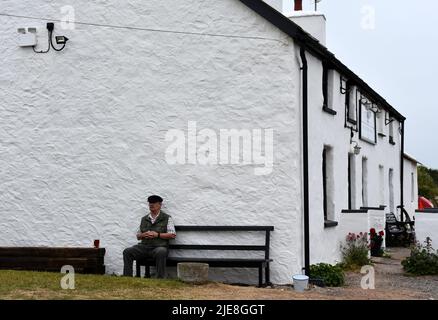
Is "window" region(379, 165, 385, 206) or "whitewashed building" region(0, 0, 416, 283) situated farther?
"window" region(379, 165, 385, 206)

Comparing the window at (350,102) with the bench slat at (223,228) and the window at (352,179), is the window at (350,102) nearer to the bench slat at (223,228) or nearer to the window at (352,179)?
the window at (352,179)

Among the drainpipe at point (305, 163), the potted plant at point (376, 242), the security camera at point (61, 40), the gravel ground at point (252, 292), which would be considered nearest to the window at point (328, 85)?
the drainpipe at point (305, 163)

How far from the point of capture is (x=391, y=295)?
32.2 feet

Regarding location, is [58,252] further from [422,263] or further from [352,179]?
[352,179]

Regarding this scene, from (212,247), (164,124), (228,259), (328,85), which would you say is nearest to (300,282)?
(228,259)

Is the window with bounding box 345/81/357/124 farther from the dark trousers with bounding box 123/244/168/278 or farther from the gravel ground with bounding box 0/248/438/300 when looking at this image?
the dark trousers with bounding box 123/244/168/278

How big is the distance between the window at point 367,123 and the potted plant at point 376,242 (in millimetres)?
2534

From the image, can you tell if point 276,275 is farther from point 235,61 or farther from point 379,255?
point 379,255

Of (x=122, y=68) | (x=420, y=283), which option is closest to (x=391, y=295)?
(x=420, y=283)

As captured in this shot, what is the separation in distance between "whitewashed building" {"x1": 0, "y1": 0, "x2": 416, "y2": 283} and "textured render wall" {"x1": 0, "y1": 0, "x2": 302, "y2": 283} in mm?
20

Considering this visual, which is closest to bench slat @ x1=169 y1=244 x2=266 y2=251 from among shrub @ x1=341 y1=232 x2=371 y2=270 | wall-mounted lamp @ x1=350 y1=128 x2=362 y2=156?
shrub @ x1=341 y1=232 x2=371 y2=270

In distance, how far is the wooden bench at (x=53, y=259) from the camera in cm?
1120

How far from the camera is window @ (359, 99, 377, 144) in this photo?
52.7 ft
